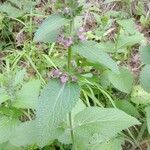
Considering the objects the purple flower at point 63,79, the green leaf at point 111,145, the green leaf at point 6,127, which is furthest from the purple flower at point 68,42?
the green leaf at point 111,145

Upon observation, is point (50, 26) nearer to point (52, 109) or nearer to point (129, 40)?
point (52, 109)

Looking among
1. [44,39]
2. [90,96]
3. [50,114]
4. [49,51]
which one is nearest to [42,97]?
[50,114]

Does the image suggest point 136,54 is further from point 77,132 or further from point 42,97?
point 42,97

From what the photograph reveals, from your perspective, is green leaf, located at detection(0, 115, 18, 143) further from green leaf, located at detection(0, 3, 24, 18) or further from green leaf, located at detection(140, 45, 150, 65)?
green leaf, located at detection(0, 3, 24, 18)

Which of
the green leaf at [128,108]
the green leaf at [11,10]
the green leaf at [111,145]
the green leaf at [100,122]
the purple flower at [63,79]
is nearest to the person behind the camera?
the purple flower at [63,79]

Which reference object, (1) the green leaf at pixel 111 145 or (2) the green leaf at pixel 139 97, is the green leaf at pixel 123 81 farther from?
(1) the green leaf at pixel 111 145

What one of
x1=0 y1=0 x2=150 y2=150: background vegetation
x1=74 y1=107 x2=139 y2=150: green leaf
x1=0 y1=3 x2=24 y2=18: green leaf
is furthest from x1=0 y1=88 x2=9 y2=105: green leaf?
x1=0 y1=3 x2=24 y2=18: green leaf
